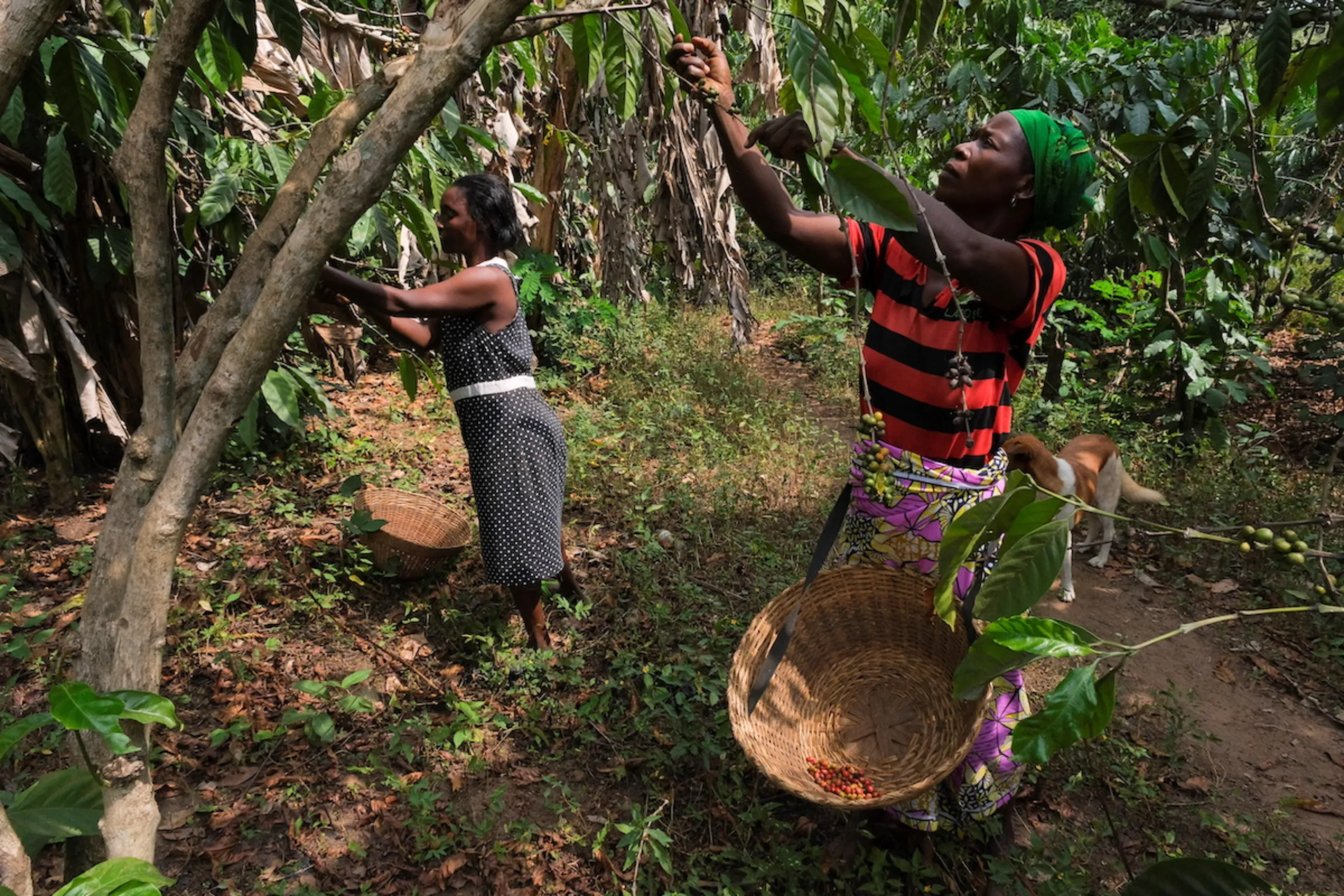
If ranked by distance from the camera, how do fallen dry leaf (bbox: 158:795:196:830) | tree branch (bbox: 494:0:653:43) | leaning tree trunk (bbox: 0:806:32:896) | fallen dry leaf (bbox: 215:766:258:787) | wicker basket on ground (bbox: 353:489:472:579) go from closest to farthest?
leaning tree trunk (bbox: 0:806:32:896)
tree branch (bbox: 494:0:653:43)
fallen dry leaf (bbox: 158:795:196:830)
fallen dry leaf (bbox: 215:766:258:787)
wicker basket on ground (bbox: 353:489:472:579)

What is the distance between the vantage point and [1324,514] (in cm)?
97

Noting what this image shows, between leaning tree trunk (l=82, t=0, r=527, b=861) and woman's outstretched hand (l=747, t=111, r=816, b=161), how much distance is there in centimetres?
59

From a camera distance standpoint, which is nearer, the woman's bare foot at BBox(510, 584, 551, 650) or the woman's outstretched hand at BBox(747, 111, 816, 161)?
the woman's outstretched hand at BBox(747, 111, 816, 161)

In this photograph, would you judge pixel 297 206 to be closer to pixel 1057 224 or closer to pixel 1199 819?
pixel 1057 224

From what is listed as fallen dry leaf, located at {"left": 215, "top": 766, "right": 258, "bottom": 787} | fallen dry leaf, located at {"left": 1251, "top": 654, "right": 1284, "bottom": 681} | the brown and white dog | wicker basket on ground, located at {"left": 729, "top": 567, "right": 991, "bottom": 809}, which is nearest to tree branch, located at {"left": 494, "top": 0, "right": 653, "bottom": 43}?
wicker basket on ground, located at {"left": 729, "top": 567, "right": 991, "bottom": 809}

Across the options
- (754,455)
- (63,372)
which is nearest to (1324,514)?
(754,455)

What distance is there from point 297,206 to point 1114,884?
255 cm

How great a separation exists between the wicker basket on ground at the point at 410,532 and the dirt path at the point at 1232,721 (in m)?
2.68

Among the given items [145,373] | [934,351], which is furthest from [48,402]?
[934,351]

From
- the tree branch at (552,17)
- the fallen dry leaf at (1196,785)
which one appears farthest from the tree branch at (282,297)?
the fallen dry leaf at (1196,785)

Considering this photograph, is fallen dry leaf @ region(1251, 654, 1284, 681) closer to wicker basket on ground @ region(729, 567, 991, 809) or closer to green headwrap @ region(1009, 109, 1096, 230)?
wicker basket on ground @ region(729, 567, 991, 809)

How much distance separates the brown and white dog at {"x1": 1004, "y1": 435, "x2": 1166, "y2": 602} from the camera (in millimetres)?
3461

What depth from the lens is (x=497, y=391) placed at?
279cm

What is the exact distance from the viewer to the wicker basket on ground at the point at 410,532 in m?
3.36
